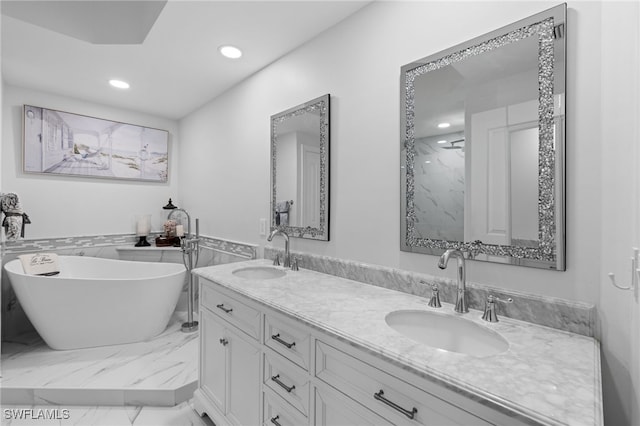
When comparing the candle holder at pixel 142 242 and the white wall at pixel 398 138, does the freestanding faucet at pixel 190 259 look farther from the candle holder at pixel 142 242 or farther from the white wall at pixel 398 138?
the candle holder at pixel 142 242

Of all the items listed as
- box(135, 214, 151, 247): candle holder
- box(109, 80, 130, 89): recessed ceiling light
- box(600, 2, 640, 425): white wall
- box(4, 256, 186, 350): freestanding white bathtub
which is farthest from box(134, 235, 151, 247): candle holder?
box(600, 2, 640, 425): white wall

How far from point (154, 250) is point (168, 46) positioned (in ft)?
6.85

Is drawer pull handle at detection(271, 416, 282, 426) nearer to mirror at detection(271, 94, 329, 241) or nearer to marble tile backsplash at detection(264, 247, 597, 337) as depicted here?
marble tile backsplash at detection(264, 247, 597, 337)

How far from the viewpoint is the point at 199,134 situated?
3340mm

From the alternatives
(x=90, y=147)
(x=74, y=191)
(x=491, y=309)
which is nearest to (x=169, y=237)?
(x=74, y=191)

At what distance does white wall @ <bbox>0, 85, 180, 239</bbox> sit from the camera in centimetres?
274

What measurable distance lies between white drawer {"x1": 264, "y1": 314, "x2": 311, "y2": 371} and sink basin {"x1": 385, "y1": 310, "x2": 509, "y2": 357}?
12.8 inches

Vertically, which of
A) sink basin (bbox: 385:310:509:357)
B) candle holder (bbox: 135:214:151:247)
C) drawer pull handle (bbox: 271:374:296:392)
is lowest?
drawer pull handle (bbox: 271:374:296:392)

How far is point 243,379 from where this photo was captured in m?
1.43

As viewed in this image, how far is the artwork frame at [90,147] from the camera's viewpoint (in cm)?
283

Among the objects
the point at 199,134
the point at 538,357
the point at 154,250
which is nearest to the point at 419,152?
the point at 538,357

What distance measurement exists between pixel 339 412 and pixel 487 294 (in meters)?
0.70

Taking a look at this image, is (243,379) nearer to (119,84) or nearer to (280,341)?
(280,341)

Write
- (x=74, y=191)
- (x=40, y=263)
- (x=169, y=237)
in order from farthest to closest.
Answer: (x=169, y=237), (x=74, y=191), (x=40, y=263)
